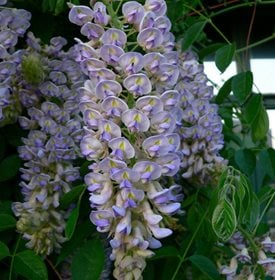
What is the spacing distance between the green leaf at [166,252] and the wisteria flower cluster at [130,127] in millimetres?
172

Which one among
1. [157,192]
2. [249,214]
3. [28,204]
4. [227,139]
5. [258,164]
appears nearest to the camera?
[157,192]

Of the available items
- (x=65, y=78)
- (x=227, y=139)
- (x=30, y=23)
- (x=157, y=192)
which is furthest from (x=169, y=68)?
(x=227, y=139)

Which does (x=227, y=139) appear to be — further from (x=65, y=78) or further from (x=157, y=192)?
(x=157, y=192)

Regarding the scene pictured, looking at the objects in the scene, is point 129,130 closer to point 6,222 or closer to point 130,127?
point 130,127

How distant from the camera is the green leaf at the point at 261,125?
1.15 metres

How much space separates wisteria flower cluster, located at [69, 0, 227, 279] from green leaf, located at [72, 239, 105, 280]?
94mm

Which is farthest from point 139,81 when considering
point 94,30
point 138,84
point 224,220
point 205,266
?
point 205,266

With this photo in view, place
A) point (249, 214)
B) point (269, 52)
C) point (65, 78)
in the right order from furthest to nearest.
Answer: point (269, 52) → point (65, 78) → point (249, 214)

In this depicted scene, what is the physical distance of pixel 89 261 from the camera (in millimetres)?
978

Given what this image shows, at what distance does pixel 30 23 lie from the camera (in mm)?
1243

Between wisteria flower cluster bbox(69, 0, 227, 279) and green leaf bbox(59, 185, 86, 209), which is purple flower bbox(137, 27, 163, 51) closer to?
wisteria flower cluster bbox(69, 0, 227, 279)

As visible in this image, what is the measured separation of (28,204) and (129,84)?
11.5 inches

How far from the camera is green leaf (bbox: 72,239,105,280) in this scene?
3.14ft

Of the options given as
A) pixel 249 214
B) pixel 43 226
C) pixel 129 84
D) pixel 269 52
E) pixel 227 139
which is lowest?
pixel 269 52
